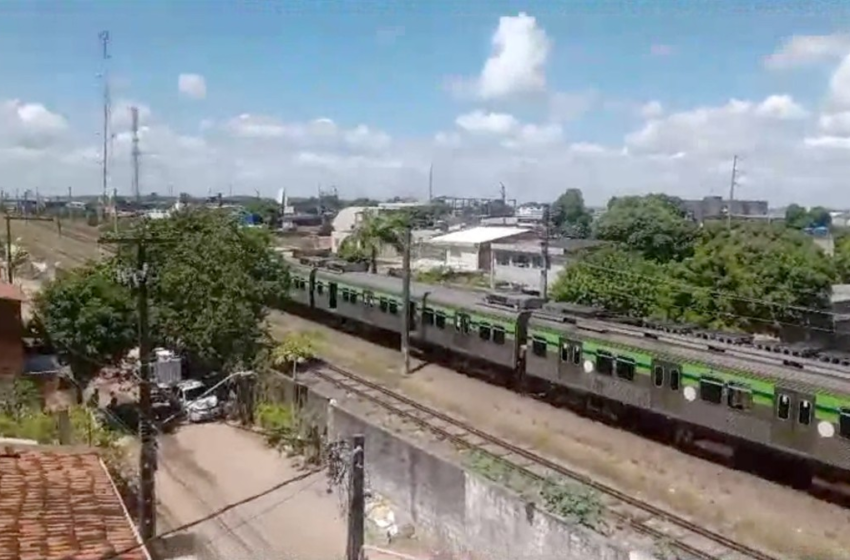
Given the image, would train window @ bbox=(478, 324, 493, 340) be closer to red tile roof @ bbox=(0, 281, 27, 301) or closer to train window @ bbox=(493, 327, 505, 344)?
train window @ bbox=(493, 327, 505, 344)

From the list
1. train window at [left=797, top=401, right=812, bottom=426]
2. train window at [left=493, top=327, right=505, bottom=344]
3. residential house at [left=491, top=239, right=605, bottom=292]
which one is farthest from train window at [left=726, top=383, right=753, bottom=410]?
residential house at [left=491, top=239, right=605, bottom=292]

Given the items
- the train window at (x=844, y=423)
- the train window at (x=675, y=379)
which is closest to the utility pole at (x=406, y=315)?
the train window at (x=675, y=379)

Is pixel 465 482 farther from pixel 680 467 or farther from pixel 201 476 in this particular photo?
pixel 201 476

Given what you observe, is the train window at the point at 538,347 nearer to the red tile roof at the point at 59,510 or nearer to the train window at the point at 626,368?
the train window at the point at 626,368

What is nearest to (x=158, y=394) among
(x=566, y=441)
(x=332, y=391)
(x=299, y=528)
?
(x=332, y=391)

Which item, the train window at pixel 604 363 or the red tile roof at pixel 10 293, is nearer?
the train window at pixel 604 363

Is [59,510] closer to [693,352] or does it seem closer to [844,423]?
[844,423]
